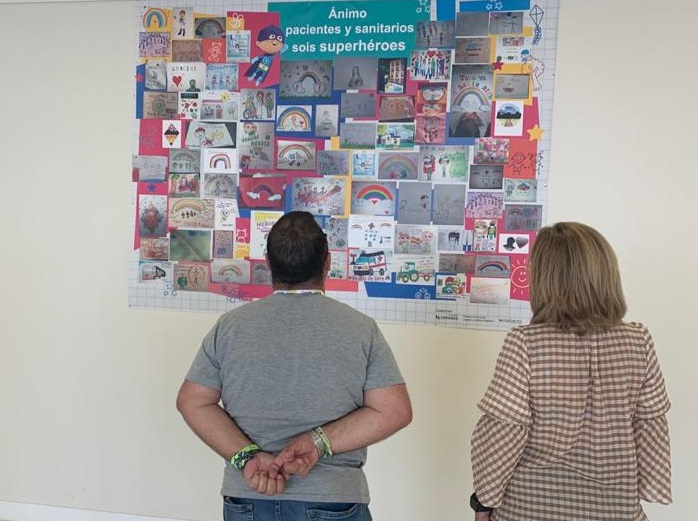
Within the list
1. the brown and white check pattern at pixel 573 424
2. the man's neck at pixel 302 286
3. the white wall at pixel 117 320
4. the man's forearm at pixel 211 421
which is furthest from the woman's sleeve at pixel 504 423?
the white wall at pixel 117 320

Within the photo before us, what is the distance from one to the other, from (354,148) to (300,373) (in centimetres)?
134

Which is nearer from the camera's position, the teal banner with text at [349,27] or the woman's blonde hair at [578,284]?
the woman's blonde hair at [578,284]

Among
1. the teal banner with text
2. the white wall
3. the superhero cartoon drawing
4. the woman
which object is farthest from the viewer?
the superhero cartoon drawing

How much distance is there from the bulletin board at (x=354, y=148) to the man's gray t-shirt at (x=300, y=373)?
1075 mm

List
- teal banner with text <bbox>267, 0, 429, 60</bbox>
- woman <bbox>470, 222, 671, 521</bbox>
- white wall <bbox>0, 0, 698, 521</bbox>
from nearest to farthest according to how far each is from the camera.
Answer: woman <bbox>470, 222, 671, 521</bbox> → white wall <bbox>0, 0, 698, 521</bbox> → teal banner with text <bbox>267, 0, 429, 60</bbox>

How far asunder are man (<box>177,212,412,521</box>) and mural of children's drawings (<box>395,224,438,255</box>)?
1038 mm

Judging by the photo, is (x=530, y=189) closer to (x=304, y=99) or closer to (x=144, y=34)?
(x=304, y=99)

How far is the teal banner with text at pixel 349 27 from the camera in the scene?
8.73ft

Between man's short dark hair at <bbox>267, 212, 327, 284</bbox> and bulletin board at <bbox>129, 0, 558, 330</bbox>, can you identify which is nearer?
man's short dark hair at <bbox>267, 212, 327, 284</bbox>

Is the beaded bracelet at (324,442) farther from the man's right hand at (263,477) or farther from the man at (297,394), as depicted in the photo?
the man's right hand at (263,477)

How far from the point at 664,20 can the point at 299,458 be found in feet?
6.81

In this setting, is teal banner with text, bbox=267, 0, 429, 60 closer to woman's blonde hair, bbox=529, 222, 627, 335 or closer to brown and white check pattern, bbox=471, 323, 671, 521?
woman's blonde hair, bbox=529, 222, 627, 335

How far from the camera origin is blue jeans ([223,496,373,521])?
5.41 ft

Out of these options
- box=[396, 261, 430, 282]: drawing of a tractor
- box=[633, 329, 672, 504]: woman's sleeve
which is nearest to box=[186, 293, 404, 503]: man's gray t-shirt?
box=[633, 329, 672, 504]: woman's sleeve
